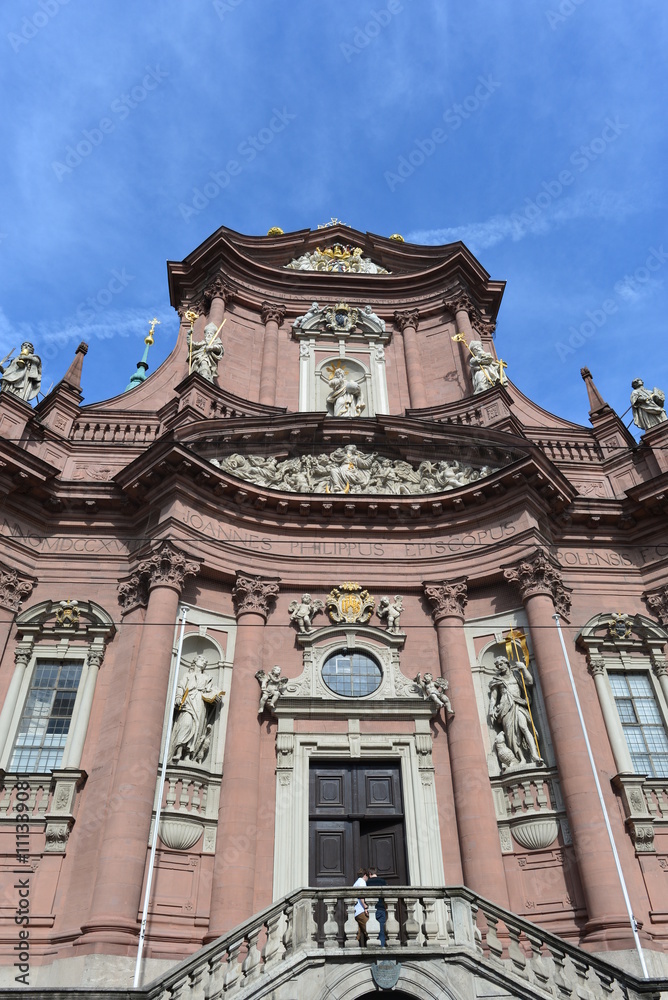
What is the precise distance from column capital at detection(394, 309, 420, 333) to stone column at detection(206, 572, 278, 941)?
10989mm

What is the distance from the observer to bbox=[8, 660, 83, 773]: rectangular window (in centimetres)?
1415

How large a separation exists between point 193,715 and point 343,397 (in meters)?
9.77

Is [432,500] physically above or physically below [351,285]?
below

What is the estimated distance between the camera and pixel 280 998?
927 centimetres

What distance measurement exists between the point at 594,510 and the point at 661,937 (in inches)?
345

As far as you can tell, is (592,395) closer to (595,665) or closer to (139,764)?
(595,665)

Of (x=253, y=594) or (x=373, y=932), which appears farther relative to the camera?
(x=253, y=594)

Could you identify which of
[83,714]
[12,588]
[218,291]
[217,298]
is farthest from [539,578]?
[218,291]

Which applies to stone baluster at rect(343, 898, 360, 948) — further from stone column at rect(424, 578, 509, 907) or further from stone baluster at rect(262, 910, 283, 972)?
stone column at rect(424, 578, 509, 907)

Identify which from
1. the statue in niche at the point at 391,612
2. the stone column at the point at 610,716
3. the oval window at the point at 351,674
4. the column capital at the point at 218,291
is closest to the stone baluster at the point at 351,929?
the oval window at the point at 351,674

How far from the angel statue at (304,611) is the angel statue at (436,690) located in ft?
8.73

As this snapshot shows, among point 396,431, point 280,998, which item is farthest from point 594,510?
point 280,998

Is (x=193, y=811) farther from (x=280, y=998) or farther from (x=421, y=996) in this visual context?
(x=421, y=996)

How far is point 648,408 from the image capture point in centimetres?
1881
